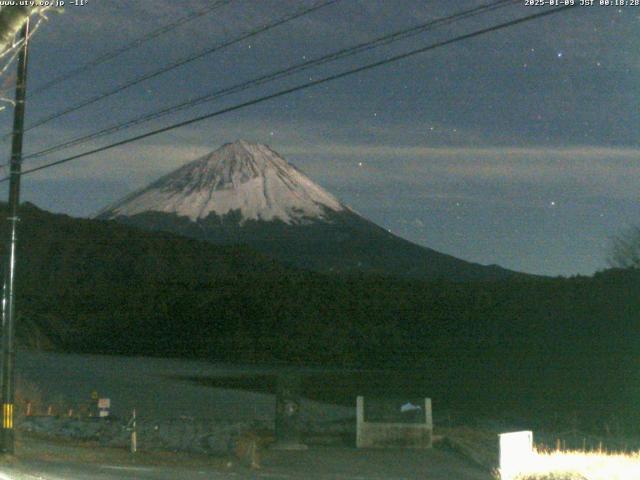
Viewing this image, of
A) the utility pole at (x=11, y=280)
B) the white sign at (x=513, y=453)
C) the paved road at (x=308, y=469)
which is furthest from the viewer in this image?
the utility pole at (x=11, y=280)

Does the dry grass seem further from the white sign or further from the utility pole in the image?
the utility pole

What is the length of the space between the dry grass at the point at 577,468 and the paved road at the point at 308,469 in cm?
194

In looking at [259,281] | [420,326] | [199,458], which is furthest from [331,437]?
[259,281]

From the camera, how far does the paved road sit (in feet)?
50.8

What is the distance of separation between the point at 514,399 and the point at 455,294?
46534mm

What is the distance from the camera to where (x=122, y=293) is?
10556cm

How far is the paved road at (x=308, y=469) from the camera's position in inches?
609

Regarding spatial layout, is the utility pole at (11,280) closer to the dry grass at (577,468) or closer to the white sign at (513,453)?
the white sign at (513,453)

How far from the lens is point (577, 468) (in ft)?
46.3

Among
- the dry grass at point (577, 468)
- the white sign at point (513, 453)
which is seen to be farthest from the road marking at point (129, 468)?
the dry grass at point (577, 468)

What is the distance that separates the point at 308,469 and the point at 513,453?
4.58 metres

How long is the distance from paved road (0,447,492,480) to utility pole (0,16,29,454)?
748 millimetres

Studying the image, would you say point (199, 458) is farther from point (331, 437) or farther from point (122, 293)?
point (122, 293)

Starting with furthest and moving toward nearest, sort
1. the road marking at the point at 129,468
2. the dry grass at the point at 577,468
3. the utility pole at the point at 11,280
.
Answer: the utility pole at the point at 11,280 → the road marking at the point at 129,468 → the dry grass at the point at 577,468
